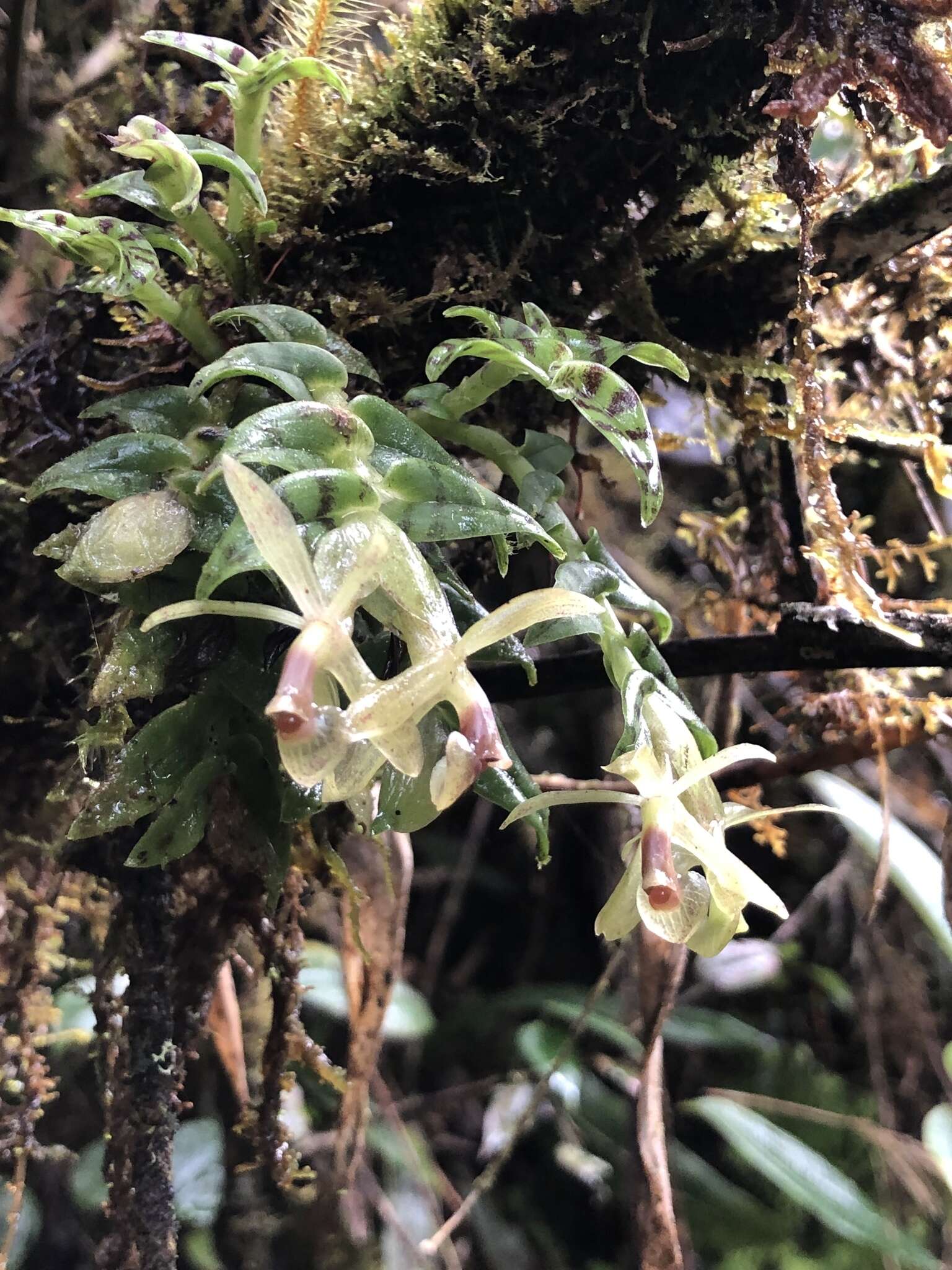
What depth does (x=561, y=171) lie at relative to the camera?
646 mm

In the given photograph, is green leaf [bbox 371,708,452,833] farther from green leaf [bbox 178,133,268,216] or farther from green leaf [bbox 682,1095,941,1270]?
green leaf [bbox 682,1095,941,1270]

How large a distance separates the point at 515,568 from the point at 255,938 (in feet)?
2.60

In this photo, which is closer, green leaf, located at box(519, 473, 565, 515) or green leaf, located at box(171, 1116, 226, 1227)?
green leaf, located at box(519, 473, 565, 515)

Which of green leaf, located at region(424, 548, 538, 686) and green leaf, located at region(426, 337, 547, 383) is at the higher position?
green leaf, located at region(426, 337, 547, 383)

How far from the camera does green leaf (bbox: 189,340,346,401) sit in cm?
49

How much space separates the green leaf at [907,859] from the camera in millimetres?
1197

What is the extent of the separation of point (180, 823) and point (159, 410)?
27 centimetres

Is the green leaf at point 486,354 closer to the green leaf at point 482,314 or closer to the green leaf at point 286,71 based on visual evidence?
the green leaf at point 482,314

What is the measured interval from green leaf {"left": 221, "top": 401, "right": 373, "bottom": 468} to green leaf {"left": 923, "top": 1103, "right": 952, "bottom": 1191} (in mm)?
1439

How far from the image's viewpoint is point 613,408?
0.50m

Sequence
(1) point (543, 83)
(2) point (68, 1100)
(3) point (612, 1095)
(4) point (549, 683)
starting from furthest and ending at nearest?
1. (3) point (612, 1095)
2. (2) point (68, 1100)
3. (4) point (549, 683)
4. (1) point (543, 83)

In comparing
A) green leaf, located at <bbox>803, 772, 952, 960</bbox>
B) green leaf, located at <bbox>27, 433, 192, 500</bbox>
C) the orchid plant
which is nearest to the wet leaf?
the orchid plant

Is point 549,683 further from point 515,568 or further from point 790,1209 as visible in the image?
point 790,1209

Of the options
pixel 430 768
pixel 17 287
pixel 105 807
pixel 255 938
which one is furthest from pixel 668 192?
pixel 17 287
